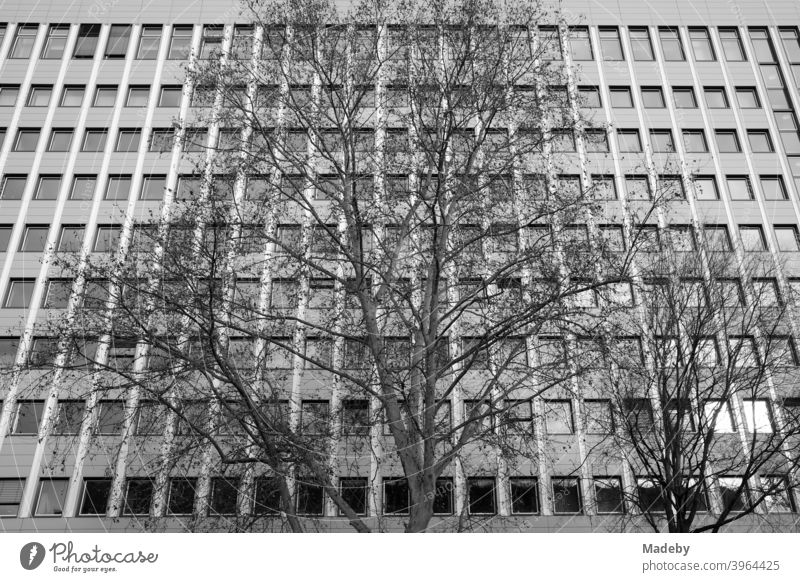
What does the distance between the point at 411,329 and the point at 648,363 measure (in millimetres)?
9828

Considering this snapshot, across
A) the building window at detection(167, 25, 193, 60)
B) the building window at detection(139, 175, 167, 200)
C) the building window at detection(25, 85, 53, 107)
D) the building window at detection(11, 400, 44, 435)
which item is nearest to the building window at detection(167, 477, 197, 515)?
the building window at detection(11, 400, 44, 435)

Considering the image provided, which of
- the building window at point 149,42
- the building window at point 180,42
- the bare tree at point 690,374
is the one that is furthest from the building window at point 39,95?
the bare tree at point 690,374

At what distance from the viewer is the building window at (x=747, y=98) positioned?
41.9 m

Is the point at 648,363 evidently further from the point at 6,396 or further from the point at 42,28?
the point at 42,28

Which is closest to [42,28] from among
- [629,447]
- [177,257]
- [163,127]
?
[163,127]

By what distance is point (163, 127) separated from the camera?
135 feet

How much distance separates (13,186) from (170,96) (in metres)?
9.41

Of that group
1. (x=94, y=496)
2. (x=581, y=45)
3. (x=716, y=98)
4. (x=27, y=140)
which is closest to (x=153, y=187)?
(x=27, y=140)

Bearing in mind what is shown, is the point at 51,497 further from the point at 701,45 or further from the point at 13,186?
the point at 701,45

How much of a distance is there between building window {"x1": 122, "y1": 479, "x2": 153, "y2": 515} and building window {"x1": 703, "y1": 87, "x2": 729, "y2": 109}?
34.2 m

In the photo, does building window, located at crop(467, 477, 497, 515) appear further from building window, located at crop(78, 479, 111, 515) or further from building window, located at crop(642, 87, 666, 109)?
building window, located at crop(642, 87, 666, 109)

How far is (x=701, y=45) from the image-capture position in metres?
43.9

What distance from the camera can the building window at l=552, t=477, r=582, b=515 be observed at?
1224 inches

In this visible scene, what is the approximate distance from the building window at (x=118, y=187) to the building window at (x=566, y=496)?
82.7 feet
